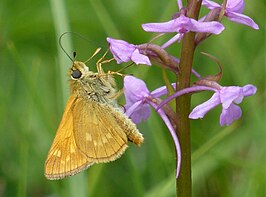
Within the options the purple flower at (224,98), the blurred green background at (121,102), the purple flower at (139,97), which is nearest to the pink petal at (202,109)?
the purple flower at (224,98)

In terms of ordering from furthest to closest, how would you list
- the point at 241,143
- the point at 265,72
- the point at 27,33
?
the point at 27,33
the point at 265,72
the point at 241,143

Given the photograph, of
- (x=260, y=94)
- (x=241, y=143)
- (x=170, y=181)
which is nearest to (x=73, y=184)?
(x=170, y=181)

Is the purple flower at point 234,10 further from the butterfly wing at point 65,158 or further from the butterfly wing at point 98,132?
the butterfly wing at point 65,158

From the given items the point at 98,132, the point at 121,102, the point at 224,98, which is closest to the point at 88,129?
the point at 98,132

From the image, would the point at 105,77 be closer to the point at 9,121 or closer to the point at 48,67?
the point at 9,121

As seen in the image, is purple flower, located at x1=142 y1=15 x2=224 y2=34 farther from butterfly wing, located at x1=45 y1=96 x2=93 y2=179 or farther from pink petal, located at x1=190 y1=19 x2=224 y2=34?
butterfly wing, located at x1=45 y1=96 x2=93 y2=179

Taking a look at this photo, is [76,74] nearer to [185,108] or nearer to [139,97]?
[139,97]

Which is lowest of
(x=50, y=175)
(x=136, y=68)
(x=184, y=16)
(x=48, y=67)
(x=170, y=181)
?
(x=170, y=181)
